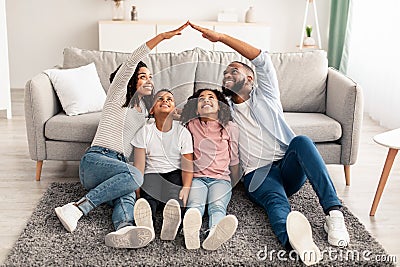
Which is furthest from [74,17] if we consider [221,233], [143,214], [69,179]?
[221,233]

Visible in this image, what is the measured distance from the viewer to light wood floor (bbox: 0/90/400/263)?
2867 millimetres

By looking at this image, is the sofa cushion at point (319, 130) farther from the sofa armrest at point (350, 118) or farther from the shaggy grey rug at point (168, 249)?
the shaggy grey rug at point (168, 249)

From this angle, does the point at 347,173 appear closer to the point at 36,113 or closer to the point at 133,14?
the point at 36,113

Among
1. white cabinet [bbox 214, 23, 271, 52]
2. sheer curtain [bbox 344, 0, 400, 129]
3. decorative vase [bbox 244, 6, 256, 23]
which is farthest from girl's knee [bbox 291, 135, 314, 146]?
decorative vase [bbox 244, 6, 256, 23]

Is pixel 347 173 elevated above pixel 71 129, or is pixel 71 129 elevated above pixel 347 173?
pixel 71 129

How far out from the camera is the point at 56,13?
623 centimetres

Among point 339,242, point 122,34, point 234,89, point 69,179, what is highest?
point 234,89

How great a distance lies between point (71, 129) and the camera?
3416 mm

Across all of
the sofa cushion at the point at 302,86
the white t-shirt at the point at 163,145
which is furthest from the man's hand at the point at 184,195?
the sofa cushion at the point at 302,86

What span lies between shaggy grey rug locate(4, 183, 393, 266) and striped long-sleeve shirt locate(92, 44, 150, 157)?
335mm

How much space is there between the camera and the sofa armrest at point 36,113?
3.40 m

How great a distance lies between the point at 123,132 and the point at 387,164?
1.30 m

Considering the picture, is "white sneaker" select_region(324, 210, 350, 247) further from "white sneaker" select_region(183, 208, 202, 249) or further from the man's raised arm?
the man's raised arm

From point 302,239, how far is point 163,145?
2.58 ft
